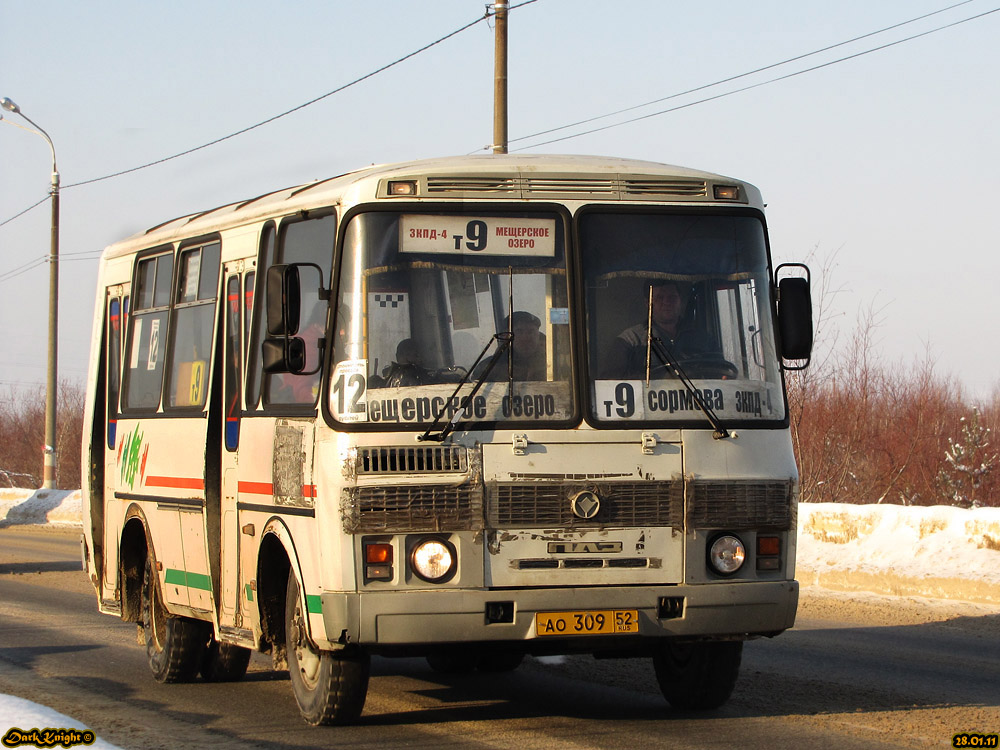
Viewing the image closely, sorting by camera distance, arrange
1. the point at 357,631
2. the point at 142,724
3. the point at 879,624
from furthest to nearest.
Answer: the point at 879,624 → the point at 142,724 → the point at 357,631

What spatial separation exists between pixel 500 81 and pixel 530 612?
12.9m

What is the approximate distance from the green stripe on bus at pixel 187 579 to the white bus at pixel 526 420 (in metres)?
1.05

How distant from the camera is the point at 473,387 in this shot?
7.38 metres

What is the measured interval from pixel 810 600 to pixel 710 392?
799 centimetres

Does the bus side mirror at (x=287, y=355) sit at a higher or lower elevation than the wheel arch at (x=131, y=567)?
higher

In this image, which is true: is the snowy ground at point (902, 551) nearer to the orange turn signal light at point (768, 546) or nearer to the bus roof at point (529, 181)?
the orange turn signal light at point (768, 546)

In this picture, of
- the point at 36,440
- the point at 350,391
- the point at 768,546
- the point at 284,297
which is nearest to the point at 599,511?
the point at 768,546

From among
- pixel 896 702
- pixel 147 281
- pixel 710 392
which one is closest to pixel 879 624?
pixel 896 702

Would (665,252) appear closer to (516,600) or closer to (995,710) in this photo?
(516,600)

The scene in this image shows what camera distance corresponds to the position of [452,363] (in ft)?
24.5

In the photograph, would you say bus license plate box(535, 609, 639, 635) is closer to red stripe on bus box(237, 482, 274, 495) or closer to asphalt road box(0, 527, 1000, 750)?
asphalt road box(0, 527, 1000, 750)

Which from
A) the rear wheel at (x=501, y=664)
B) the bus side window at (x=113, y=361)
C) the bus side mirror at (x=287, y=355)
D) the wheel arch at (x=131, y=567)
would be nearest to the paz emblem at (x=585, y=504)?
the bus side mirror at (x=287, y=355)

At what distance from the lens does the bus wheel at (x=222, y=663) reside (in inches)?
400

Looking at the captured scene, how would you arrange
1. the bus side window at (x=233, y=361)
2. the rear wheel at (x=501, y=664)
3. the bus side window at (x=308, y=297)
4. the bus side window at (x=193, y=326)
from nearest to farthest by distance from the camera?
1. the bus side window at (x=308, y=297)
2. the bus side window at (x=233, y=361)
3. the bus side window at (x=193, y=326)
4. the rear wheel at (x=501, y=664)
